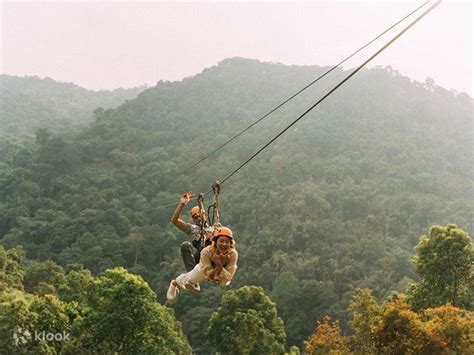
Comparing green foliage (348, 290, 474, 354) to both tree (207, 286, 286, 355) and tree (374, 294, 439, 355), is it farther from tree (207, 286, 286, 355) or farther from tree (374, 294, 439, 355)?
tree (207, 286, 286, 355)

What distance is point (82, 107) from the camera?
191 metres

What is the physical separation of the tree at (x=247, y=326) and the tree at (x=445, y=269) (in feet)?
32.2

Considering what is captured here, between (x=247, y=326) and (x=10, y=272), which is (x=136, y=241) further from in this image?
(x=247, y=326)

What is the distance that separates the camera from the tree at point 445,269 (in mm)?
29094

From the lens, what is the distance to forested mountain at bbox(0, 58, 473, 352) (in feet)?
220

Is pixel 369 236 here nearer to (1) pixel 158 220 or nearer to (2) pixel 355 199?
(2) pixel 355 199

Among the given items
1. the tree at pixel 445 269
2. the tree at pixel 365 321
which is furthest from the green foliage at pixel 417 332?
the tree at pixel 445 269

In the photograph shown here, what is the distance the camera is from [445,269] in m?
29.7

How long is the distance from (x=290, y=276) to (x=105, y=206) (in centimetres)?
3319

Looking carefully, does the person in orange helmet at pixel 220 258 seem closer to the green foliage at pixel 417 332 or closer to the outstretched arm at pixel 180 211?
the outstretched arm at pixel 180 211

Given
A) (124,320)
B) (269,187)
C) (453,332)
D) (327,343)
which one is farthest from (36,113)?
(453,332)

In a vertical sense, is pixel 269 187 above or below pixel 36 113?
below

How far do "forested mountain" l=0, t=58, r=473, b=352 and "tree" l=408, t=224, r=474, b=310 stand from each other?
963 inches

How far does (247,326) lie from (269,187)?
5841 cm
